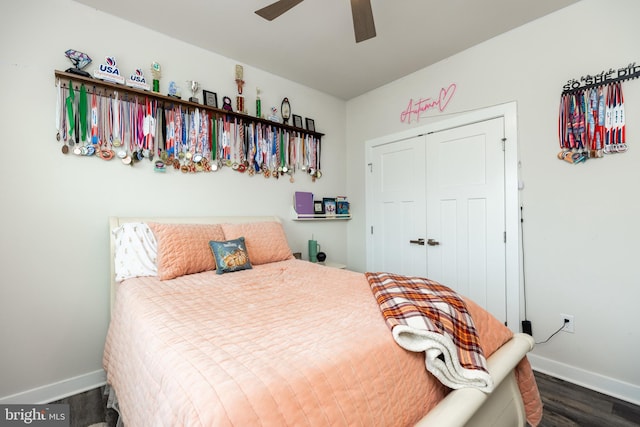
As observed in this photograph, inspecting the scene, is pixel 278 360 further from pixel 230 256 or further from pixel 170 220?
pixel 170 220

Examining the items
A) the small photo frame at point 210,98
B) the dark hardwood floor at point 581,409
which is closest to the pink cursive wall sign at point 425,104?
the small photo frame at point 210,98

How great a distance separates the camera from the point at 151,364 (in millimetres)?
890

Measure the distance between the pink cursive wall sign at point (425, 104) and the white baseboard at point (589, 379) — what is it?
2.26 metres

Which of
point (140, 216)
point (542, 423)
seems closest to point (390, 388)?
point (542, 423)

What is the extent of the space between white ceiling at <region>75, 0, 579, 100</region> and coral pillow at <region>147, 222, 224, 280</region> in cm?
154

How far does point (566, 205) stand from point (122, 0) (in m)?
3.38

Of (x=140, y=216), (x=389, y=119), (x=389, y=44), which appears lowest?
(x=140, y=216)

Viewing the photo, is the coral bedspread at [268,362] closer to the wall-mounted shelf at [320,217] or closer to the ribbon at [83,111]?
the ribbon at [83,111]

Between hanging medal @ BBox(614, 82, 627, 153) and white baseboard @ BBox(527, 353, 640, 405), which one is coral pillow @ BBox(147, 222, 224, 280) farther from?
hanging medal @ BBox(614, 82, 627, 153)

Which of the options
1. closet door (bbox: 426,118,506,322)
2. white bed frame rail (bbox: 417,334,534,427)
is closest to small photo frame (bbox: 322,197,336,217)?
closet door (bbox: 426,118,506,322)

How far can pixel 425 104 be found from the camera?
9.50 ft

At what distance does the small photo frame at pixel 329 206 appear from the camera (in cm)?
338

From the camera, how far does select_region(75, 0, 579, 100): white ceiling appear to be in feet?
6.61

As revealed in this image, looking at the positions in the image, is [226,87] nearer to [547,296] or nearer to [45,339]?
[45,339]
